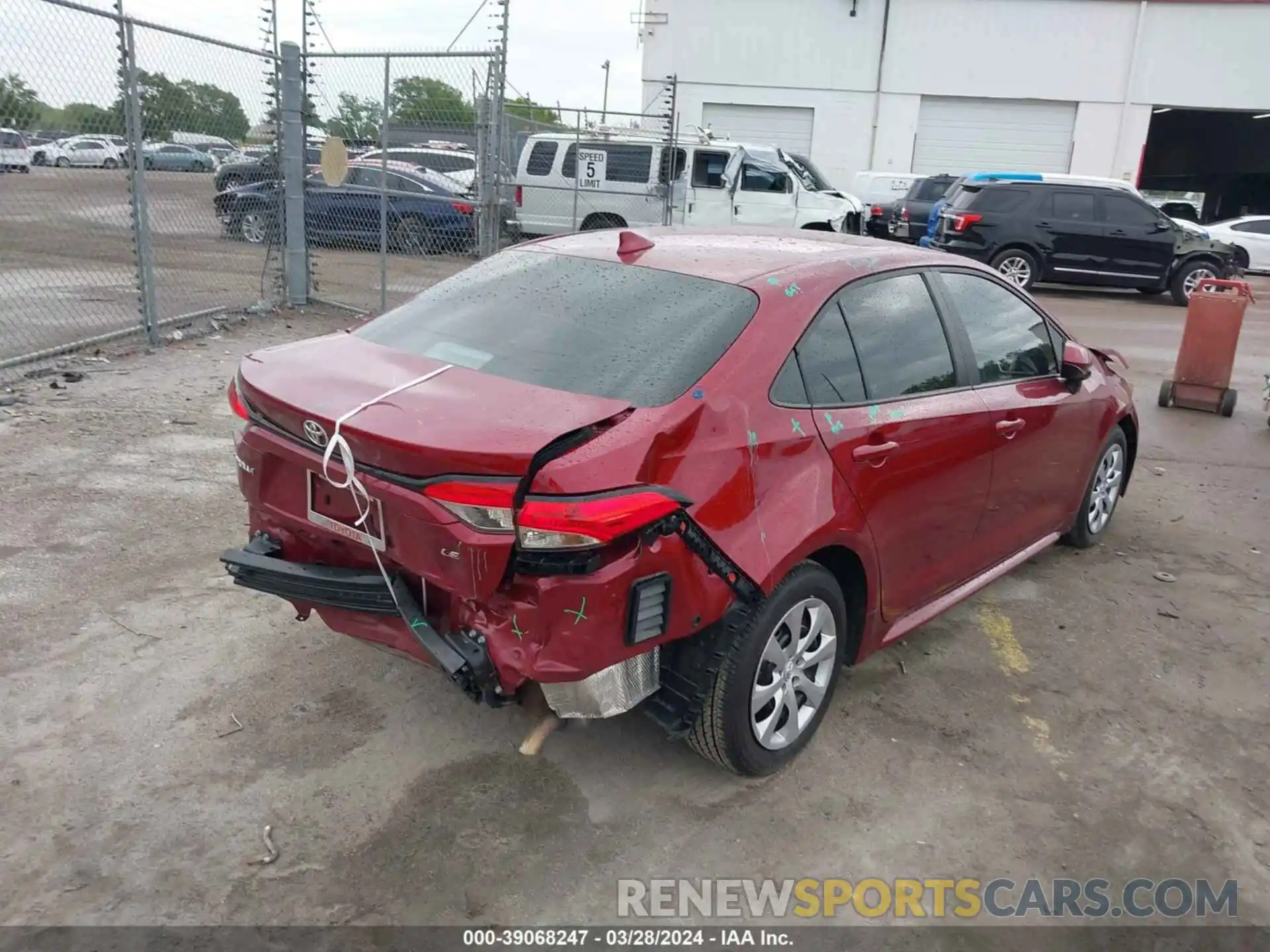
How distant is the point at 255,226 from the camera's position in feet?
34.7

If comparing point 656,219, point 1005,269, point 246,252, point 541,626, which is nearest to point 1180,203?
point 1005,269

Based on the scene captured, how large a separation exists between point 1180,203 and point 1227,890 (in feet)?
Answer: 78.4

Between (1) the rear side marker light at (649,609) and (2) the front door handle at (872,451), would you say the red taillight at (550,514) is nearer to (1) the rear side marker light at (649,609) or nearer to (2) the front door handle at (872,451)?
(1) the rear side marker light at (649,609)

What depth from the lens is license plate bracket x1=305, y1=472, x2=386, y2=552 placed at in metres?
2.78

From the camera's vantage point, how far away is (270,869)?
109 inches

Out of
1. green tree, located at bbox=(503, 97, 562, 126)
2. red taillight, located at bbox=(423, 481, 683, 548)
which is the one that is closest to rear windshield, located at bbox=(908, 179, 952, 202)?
green tree, located at bbox=(503, 97, 562, 126)

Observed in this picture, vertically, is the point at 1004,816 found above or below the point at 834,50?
below

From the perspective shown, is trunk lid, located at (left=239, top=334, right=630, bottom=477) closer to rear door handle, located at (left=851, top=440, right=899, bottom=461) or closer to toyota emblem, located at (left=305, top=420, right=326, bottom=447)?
toyota emblem, located at (left=305, top=420, right=326, bottom=447)

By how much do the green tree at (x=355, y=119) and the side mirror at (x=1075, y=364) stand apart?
801 cm

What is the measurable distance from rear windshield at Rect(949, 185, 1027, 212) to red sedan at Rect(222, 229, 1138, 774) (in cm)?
1321

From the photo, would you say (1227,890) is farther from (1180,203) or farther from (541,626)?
(1180,203)

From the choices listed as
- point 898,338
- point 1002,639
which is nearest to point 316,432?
point 898,338

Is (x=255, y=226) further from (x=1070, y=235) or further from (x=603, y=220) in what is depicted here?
(x=1070, y=235)

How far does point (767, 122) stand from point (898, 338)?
85.6 feet
